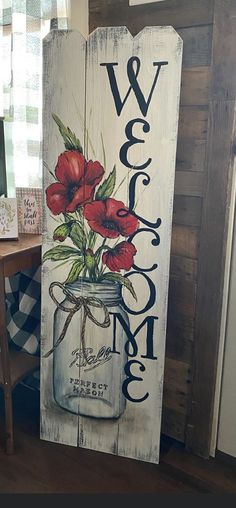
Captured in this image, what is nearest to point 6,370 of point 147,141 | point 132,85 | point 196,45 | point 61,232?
point 61,232

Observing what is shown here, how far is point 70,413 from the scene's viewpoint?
1891 millimetres

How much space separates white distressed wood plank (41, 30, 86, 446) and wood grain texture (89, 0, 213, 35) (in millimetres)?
204

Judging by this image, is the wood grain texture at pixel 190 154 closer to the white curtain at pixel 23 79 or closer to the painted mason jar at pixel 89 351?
the painted mason jar at pixel 89 351

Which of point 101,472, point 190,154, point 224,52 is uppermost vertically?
point 224,52

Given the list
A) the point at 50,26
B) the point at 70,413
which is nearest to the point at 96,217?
the point at 70,413

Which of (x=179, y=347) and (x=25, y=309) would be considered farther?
(x=25, y=309)

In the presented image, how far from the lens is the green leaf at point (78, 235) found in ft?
5.72

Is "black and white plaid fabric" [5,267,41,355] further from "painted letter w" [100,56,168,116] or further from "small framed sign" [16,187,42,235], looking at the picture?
"painted letter w" [100,56,168,116]

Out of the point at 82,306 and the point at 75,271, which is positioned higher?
the point at 75,271

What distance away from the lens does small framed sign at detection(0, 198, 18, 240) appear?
6.20ft

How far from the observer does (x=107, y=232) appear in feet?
5.62

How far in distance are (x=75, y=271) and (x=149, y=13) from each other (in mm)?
971

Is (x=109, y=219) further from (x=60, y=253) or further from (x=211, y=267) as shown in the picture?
(x=211, y=267)

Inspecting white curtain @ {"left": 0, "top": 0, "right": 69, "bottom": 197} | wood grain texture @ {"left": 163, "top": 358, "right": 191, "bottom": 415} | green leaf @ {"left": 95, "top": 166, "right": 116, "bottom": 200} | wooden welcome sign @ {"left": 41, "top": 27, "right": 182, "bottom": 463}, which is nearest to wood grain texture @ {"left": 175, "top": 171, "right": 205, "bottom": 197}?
wooden welcome sign @ {"left": 41, "top": 27, "right": 182, "bottom": 463}
